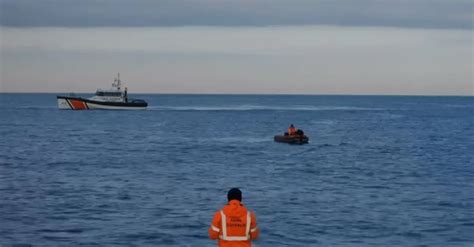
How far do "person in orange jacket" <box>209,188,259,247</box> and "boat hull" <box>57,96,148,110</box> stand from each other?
435 ft

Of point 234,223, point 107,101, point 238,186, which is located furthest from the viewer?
point 107,101

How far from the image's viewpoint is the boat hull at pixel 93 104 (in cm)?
14434

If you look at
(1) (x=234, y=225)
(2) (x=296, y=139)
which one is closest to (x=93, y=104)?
(2) (x=296, y=139)

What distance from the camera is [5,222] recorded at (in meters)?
29.7

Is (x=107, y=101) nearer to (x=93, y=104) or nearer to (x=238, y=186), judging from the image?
(x=93, y=104)

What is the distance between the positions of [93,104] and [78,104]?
282 inches

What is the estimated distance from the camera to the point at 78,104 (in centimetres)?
15075

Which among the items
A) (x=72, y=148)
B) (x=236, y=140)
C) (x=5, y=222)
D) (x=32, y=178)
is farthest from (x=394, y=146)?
(x=5, y=222)

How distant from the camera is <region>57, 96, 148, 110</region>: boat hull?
144 metres

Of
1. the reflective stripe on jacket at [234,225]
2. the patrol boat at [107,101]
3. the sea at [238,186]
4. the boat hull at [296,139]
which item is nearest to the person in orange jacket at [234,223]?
the reflective stripe on jacket at [234,225]

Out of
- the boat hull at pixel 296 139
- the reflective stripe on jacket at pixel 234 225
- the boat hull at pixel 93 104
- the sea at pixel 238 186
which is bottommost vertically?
the sea at pixel 238 186

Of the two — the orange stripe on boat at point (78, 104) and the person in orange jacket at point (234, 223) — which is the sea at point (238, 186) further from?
the orange stripe on boat at point (78, 104)

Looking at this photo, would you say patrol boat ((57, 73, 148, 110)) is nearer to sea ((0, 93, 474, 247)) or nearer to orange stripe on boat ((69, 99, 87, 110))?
orange stripe on boat ((69, 99, 87, 110))

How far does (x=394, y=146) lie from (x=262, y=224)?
47.8 m
